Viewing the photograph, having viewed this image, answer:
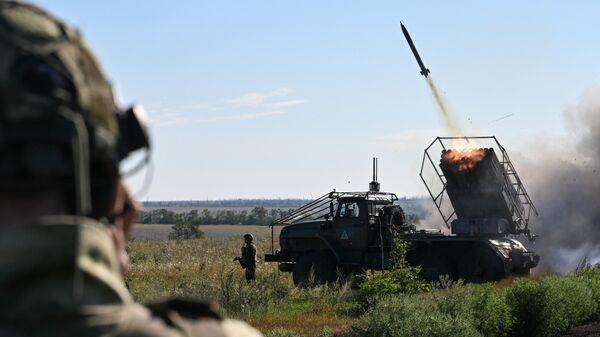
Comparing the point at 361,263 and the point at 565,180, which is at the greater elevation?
the point at 565,180

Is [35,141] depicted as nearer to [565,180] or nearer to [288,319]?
[288,319]

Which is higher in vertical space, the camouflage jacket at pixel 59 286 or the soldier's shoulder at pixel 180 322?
the camouflage jacket at pixel 59 286

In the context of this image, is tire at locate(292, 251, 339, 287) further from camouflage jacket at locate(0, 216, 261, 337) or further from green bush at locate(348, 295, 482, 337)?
camouflage jacket at locate(0, 216, 261, 337)

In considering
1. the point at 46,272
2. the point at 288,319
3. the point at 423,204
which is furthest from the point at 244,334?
the point at 423,204

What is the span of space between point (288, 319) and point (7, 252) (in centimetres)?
1615

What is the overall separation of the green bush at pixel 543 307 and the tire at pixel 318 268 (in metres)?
6.16

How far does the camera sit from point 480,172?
23953 millimetres

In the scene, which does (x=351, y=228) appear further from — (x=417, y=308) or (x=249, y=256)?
(x=417, y=308)

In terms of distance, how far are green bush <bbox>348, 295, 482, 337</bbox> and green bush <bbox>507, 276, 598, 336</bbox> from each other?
2.20 m

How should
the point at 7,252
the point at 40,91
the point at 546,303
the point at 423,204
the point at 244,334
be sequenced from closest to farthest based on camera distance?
the point at 7,252, the point at 40,91, the point at 244,334, the point at 546,303, the point at 423,204

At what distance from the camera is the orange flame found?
24.0 metres

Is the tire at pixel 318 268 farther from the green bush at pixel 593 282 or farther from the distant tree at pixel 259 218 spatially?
the distant tree at pixel 259 218

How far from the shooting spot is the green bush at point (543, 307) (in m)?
16.8

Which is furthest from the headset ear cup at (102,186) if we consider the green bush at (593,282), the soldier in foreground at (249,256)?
the soldier in foreground at (249,256)
